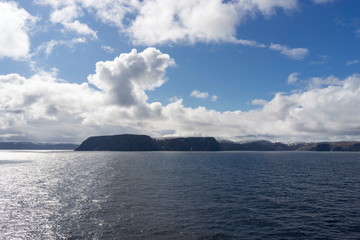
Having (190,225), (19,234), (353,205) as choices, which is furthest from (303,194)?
(19,234)

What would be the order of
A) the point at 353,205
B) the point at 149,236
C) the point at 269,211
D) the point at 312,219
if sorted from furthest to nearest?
the point at 353,205 → the point at 269,211 → the point at 312,219 → the point at 149,236

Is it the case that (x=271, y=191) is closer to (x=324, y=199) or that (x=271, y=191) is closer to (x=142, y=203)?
(x=324, y=199)

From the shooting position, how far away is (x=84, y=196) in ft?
216

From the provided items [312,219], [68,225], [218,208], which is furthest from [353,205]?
[68,225]

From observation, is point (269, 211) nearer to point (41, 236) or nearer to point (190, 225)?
point (190, 225)

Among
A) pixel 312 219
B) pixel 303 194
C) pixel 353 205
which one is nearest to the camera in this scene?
pixel 312 219

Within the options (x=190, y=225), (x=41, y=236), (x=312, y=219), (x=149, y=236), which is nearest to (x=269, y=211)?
(x=312, y=219)

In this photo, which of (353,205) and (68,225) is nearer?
(68,225)

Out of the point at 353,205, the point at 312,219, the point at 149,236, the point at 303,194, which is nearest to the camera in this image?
the point at 149,236

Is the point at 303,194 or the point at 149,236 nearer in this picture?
the point at 149,236

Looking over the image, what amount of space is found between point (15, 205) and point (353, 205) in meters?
78.6

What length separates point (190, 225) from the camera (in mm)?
43156

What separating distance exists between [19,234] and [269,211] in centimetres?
4668

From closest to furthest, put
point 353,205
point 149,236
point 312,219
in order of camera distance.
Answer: point 149,236
point 312,219
point 353,205
